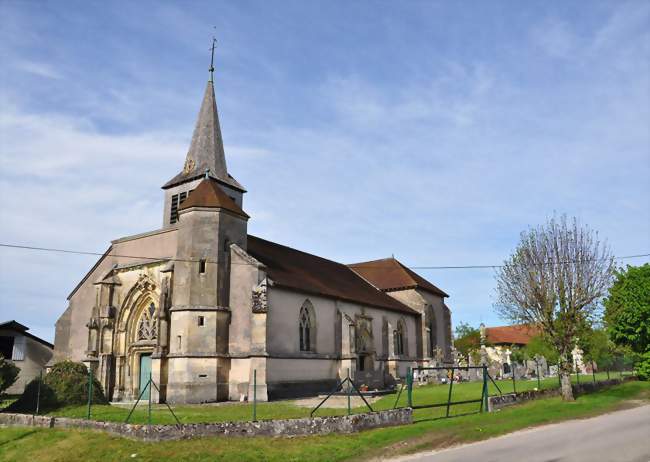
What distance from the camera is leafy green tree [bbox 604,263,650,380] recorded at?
29219mm

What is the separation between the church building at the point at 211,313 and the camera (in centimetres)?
2450

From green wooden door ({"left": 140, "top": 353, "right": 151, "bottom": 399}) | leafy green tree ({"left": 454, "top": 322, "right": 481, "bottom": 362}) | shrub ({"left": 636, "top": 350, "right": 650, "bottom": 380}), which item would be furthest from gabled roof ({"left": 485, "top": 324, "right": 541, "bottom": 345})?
green wooden door ({"left": 140, "top": 353, "right": 151, "bottom": 399})

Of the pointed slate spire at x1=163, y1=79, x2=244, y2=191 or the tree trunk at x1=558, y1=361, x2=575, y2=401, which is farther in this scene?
the pointed slate spire at x1=163, y1=79, x2=244, y2=191

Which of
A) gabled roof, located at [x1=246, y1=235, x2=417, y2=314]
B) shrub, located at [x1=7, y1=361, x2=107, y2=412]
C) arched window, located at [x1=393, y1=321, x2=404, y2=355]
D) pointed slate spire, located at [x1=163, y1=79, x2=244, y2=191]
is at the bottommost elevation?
shrub, located at [x1=7, y1=361, x2=107, y2=412]

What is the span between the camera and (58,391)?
20469 mm

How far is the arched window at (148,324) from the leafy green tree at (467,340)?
49910 mm

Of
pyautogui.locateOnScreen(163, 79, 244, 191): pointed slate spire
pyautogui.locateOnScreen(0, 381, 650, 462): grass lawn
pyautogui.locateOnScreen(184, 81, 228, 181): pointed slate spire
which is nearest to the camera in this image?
pyautogui.locateOnScreen(0, 381, 650, 462): grass lawn

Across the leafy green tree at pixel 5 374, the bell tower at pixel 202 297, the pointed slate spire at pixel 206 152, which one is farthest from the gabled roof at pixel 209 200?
the leafy green tree at pixel 5 374

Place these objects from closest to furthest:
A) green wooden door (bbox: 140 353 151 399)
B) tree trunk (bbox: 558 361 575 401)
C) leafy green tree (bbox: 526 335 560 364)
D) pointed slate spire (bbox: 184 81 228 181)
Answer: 1. tree trunk (bbox: 558 361 575 401)
2. green wooden door (bbox: 140 353 151 399)
3. pointed slate spire (bbox: 184 81 228 181)
4. leafy green tree (bbox: 526 335 560 364)

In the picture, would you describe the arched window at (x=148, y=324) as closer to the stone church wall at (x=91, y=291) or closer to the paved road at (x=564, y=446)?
the stone church wall at (x=91, y=291)

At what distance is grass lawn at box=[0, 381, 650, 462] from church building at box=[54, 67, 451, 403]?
26.0 feet

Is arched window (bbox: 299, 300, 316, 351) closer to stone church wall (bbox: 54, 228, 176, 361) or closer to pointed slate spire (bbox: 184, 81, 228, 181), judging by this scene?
stone church wall (bbox: 54, 228, 176, 361)

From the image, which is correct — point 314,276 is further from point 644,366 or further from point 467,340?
point 467,340

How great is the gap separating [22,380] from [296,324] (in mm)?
19359
